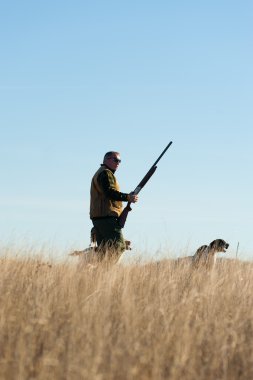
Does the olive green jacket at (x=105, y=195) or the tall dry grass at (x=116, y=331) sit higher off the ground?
the olive green jacket at (x=105, y=195)

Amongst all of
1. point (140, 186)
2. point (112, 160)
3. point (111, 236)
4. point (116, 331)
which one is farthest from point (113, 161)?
point (116, 331)

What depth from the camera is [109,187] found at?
9.05 meters

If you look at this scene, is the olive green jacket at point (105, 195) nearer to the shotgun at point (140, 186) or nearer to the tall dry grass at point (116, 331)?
the shotgun at point (140, 186)

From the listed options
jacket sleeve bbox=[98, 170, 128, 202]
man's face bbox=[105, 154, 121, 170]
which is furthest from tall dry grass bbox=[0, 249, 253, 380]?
man's face bbox=[105, 154, 121, 170]

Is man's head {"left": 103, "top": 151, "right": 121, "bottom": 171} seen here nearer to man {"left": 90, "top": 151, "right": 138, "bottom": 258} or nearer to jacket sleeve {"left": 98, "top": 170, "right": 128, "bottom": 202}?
man {"left": 90, "top": 151, "right": 138, "bottom": 258}

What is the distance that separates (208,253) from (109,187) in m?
2.27

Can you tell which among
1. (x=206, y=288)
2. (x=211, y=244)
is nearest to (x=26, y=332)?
(x=206, y=288)

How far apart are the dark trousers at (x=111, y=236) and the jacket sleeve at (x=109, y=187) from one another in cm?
36

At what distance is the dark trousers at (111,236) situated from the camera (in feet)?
30.3

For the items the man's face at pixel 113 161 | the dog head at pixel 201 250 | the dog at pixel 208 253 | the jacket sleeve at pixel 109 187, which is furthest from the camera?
the dog head at pixel 201 250

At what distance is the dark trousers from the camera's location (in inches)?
364

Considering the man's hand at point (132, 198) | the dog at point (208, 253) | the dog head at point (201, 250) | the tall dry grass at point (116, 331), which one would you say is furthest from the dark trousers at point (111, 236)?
the tall dry grass at point (116, 331)

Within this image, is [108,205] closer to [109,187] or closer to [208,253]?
[109,187]

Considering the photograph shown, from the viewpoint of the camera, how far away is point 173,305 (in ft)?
18.9
